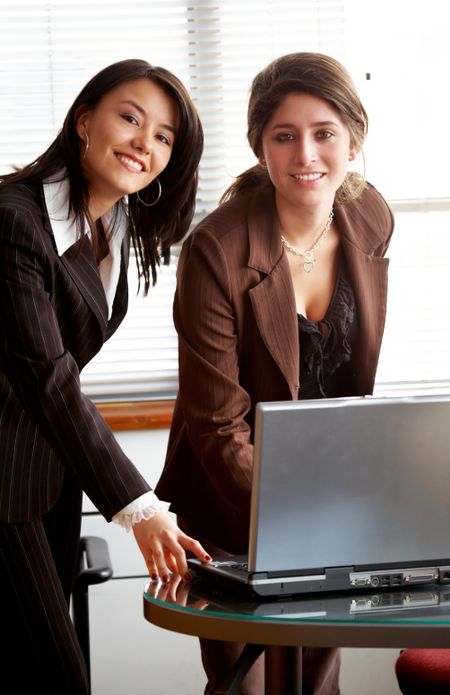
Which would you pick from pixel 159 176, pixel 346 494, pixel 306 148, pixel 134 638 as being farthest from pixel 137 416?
pixel 346 494

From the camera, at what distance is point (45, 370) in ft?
5.54

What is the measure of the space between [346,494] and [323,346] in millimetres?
740

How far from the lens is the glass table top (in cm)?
129

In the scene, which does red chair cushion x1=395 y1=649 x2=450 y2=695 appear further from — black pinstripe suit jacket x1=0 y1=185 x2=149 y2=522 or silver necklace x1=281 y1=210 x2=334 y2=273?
silver necklace x1=281 y1=210 x2=334 y2=273

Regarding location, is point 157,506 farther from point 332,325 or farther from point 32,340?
point 332,325

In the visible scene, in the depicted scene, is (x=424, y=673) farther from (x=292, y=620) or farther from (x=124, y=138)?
(x=124, y=138)

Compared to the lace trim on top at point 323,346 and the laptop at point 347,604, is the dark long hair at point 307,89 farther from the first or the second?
the laptop at point 347,604

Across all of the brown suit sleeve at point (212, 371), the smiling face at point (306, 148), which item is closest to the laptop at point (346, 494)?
the brown suit sleeve at point (212, 371)

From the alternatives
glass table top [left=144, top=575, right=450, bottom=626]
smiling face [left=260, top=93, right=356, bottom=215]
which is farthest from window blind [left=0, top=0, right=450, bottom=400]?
glass table top [left=144, top=575, right=450, bottom=626]

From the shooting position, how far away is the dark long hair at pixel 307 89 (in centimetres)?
Result: 200

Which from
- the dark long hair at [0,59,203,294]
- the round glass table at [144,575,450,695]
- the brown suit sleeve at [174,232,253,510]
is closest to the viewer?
the round glass table at [144,575,450,695]

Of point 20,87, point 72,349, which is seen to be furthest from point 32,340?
point 20,87

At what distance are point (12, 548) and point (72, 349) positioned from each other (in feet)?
1.33

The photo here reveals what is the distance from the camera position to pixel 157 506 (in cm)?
160
